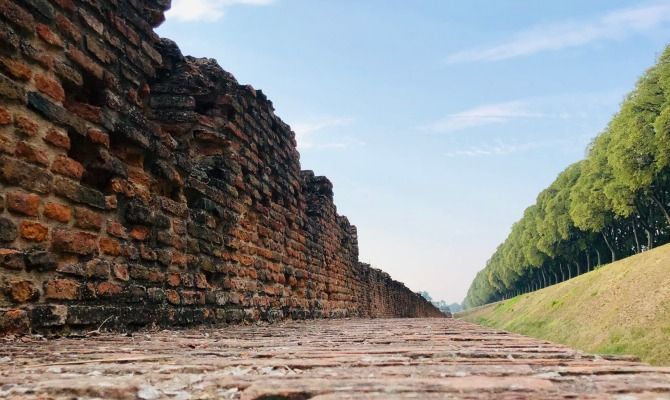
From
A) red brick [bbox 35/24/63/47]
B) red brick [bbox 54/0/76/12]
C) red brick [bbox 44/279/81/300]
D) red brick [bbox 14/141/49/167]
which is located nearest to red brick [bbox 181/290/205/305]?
red brick [bbox 44/279/81/300]

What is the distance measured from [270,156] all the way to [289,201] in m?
0.91

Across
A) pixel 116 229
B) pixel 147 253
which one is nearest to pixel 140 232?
pixel 147 253

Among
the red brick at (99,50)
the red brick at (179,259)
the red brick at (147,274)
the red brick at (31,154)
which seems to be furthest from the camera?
the red brick at (179,259)

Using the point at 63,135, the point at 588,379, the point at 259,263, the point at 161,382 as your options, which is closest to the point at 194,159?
the point at 259,263

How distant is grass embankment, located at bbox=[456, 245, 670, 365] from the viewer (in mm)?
14898

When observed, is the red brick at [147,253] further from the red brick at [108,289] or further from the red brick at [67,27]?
the red brick at [67,27]

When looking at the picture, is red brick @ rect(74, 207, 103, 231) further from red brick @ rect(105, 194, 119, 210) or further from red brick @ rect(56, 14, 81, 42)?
red brick @ rect(56, 14, 81, 42)

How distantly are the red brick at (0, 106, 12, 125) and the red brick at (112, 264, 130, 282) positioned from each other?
1.05 meters

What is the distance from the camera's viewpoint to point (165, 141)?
13.4 feet

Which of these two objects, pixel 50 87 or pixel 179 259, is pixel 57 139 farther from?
pixel 179 259

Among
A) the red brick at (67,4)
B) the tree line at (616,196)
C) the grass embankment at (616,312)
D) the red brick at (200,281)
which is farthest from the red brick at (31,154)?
the tree line at (616,196)

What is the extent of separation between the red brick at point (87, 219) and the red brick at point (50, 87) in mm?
641

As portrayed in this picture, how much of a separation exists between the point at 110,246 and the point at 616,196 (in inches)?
1241

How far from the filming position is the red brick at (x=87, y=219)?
3.01 m
